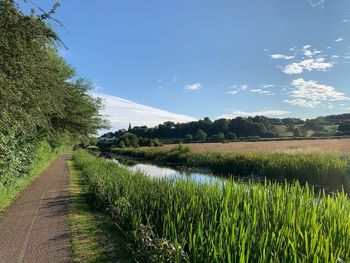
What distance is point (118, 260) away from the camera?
683 centimetres

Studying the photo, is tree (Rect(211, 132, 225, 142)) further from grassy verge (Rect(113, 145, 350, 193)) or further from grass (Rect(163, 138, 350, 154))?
grassy verge (Rect(113, 145, 350, 193))


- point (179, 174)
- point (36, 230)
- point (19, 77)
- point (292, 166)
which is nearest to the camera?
point (36, 230)

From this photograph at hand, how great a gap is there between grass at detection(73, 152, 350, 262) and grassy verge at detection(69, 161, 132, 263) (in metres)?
0.31

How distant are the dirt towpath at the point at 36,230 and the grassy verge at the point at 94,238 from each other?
19cm

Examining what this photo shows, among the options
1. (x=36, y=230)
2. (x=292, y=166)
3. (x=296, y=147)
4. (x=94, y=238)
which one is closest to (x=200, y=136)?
(x=296, y=147)

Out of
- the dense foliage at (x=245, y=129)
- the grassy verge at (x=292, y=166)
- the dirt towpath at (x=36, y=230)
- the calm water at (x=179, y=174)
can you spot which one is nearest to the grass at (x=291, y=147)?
the grassy verge at (x=292, y=166)

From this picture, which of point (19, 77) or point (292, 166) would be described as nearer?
point (19, 77)

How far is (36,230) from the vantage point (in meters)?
8.86

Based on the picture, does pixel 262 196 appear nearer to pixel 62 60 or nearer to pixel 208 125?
pixel 62 60

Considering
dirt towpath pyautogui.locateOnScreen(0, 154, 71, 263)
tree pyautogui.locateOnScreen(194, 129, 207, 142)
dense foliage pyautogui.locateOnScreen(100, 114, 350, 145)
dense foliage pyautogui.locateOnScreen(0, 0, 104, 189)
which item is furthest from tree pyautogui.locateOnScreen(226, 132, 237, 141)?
dirt towpath pyautogui.locateOnScreen(0, 154, 71, 263)

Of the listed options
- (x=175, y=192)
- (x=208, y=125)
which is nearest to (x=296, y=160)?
(x=175, y=192)

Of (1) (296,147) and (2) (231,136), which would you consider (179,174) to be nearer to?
(1) (296,147)

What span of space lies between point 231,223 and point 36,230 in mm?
5039

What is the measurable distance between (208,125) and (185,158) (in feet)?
226
